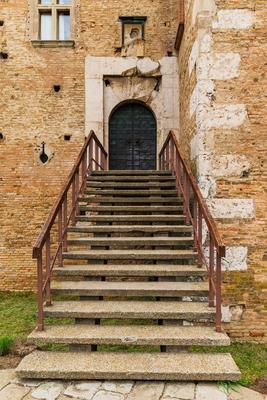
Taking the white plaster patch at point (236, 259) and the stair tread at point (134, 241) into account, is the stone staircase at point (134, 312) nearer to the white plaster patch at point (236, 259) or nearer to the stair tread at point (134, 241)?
the stair tread at point (134, 241)

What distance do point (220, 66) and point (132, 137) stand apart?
4.05 metres

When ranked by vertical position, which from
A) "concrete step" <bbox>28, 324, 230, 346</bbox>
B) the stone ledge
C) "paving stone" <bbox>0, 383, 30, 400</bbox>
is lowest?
"paving stone" <bbox>0, 383, 30, 400</bbox>

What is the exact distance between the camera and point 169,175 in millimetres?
6973

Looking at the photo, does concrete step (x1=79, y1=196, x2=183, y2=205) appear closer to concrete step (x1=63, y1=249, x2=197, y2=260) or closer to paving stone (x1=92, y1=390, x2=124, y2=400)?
concrete step (x1=63, y1=249, x2=197, y2=260)

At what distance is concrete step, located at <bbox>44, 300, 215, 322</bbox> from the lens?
3.87 m

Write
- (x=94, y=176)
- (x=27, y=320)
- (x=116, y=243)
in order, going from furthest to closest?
→ (x=94, y=176), (x=27, y=320), (x=116, y=243)

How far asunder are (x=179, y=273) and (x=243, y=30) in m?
3.76

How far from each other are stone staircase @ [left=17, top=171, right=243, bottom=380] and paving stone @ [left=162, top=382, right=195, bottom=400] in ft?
0.21

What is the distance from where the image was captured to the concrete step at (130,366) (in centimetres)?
320

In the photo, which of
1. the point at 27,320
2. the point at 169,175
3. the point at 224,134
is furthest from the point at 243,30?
the point at 27,320

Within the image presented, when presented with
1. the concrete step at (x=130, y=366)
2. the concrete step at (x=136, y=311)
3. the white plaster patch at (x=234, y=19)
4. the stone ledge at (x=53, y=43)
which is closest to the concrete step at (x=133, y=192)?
the concrete step at (x=136, y=311)

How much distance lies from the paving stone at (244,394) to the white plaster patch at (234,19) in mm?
4873

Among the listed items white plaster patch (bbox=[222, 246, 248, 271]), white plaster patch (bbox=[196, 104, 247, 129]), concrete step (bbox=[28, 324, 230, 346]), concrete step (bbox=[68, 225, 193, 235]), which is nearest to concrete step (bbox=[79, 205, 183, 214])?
concrete step (bbox=[68, 225, 193, 235])

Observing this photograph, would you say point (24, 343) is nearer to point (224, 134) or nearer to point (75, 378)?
point (75, 378)
